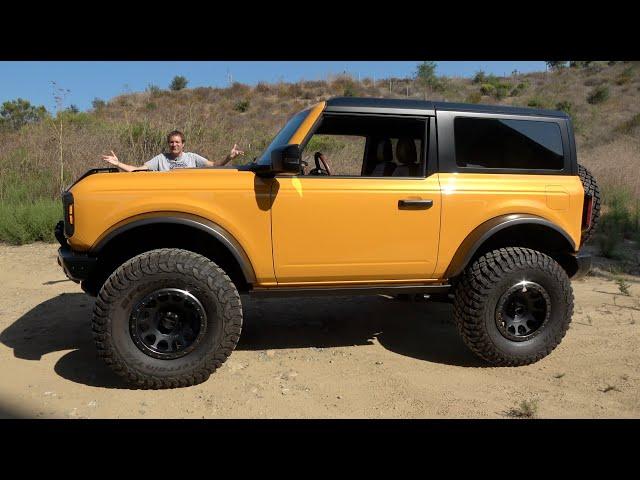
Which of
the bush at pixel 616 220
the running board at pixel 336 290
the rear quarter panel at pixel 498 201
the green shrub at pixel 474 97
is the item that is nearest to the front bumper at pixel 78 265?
the running board at pixel 336 290

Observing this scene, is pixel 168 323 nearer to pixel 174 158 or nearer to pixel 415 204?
pixel 415 204

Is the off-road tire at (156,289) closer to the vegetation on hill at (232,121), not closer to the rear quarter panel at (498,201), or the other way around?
the rear quarter panel at (498,201)

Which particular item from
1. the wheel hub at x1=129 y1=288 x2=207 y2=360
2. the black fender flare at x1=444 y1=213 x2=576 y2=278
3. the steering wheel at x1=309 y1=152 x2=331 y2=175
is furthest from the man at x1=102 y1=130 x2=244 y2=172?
the black fender flare at x1=444 y1=213 x2=576 y2=278

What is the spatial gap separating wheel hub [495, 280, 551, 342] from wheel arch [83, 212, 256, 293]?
1949 mm

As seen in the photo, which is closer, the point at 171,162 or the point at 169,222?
the point at 169,222

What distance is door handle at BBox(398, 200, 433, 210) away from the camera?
3.51 meters

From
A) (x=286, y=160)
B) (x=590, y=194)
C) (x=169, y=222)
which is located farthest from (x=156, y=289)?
(x=590, y=194)

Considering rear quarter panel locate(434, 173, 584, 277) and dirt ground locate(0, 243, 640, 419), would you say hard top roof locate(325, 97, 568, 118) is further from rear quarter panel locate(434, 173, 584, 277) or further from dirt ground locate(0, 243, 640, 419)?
dirt ground locate(0, 243, 640, 419)

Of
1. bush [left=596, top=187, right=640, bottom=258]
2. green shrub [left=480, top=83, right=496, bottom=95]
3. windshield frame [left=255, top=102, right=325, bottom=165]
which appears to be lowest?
bush [left=596, top=187, right=640, bottom=258]

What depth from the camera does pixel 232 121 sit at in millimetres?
20906

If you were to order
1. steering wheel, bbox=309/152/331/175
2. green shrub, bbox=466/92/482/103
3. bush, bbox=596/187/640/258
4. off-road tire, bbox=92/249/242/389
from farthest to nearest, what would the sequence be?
green shrub, bbox=466/92/482/103 < bush, bbox=596/187/640/258 < steering wheel, bbox=309/152/331/175 < off-road tire, bbox=92/249/242/389

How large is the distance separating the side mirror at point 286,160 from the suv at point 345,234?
0.5 inches

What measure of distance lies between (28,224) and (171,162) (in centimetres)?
442
